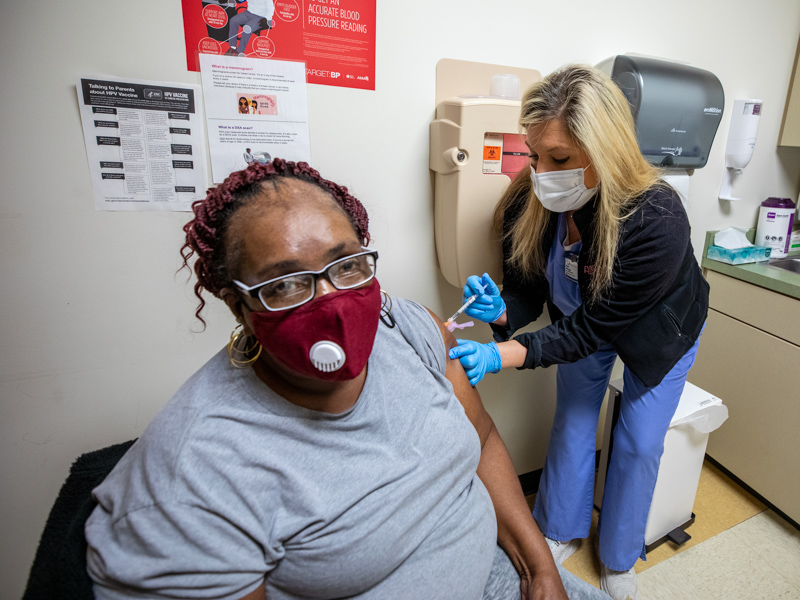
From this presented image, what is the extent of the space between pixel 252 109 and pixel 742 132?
186 centimetres

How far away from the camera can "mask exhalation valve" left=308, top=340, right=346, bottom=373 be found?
72 centimetres

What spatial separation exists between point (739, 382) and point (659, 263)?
112cm

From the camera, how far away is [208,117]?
3.76ft

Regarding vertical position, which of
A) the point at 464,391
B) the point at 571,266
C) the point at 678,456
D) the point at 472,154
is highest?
the point at 472,154

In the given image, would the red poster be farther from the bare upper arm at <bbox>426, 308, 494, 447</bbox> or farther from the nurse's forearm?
the nurse's forearm

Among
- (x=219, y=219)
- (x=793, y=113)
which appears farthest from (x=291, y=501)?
A: (x=793, y=113)

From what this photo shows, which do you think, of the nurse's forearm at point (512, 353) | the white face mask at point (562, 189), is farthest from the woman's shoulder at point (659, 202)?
the nurse's forearm at point (512, 353)

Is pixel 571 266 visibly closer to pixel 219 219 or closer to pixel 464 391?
pixel 464 391

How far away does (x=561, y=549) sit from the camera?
1.64 metres

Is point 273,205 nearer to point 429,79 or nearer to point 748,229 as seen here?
point 429,79

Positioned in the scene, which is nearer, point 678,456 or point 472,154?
point 472,154

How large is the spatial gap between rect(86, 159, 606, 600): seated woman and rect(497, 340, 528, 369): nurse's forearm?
16.1 inches

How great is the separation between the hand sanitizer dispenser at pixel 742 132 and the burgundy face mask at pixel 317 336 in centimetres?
190

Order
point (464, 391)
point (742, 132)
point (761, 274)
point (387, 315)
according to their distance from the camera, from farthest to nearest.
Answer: point (742, 132), point (761, 274), point (464, 391), point (387, 315)
